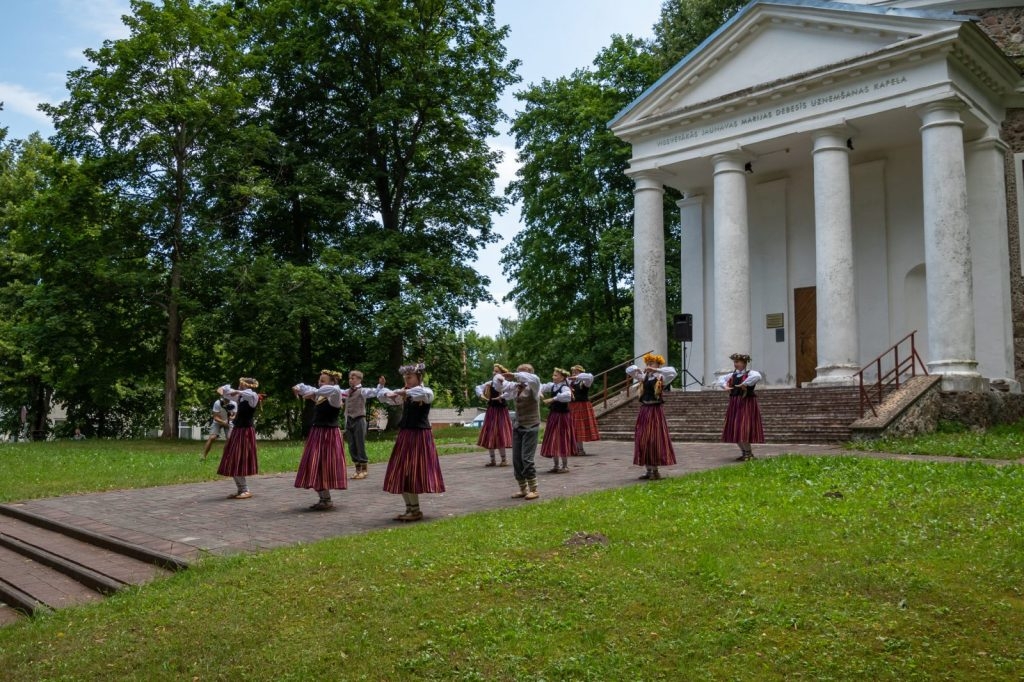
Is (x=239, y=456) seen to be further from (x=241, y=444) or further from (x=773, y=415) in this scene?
(x=773, y=415)

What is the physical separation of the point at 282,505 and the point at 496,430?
5299 mm

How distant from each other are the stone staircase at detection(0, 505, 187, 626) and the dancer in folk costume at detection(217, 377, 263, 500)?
2341 mm

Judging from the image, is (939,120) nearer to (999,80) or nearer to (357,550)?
(999,80)

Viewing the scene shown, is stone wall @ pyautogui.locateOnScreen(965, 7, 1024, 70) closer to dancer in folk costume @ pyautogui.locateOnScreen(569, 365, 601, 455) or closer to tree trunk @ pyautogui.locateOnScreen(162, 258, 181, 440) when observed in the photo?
dancer in folk costume @ pyautogui.locateOnScreen(569, 365, 601, 455)

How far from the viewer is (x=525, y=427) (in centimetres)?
1173

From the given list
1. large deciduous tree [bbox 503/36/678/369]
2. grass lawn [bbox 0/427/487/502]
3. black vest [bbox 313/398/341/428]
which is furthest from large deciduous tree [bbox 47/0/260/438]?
black vest [bbox 313/398/341/428]

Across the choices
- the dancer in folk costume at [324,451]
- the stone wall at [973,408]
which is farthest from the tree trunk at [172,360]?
the stone wall at [973,408]

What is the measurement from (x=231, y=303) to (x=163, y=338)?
4.33 m

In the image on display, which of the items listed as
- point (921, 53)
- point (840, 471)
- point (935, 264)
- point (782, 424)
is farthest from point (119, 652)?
point (921, 53)

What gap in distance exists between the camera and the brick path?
9.18 metres

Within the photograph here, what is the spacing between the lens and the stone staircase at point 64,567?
25.2 ft

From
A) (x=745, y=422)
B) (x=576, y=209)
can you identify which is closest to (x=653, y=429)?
(x=745, y=422)

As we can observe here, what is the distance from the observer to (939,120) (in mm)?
19625

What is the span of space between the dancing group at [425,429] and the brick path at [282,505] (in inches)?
14.8
